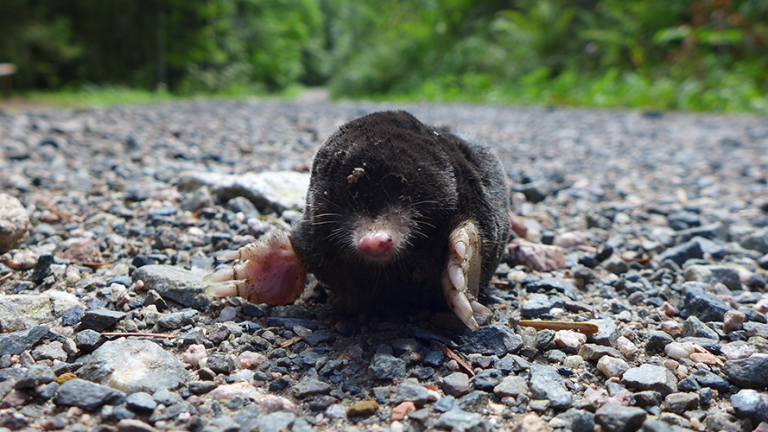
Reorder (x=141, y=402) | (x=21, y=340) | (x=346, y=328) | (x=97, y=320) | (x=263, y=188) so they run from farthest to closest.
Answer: (x=263, y=188), (x=346, y=328), (x=97, y=320), (x=21, y=340), (x=141, y=402)

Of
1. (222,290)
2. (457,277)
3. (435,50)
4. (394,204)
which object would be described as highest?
(435,50)

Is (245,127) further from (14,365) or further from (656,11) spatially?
(656,11)

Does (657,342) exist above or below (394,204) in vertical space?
below

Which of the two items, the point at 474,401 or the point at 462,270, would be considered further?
the point at 462,270

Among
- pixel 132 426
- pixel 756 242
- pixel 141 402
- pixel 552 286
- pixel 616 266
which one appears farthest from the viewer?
pixel 756 242

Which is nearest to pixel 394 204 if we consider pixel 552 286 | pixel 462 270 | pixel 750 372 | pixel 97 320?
pixel 462 270

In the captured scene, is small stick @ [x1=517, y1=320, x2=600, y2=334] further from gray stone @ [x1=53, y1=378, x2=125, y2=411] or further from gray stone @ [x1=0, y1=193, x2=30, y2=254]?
gray stone @ [x1=0, y1=193, x2=30, y2=254]

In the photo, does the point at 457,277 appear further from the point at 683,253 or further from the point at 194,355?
the point at 683,253
